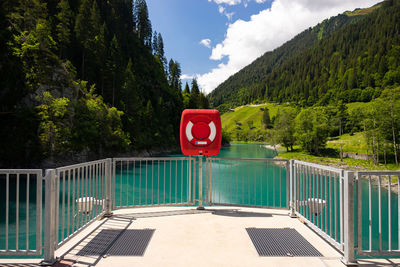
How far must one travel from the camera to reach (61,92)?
21.1 m

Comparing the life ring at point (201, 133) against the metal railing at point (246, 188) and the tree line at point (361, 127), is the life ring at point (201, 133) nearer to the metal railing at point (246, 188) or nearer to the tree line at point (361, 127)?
the metal railing at point (246, 188)

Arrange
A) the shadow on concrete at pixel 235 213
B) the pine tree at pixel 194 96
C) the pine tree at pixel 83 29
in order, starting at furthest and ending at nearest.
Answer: the pine tree at pixel 194 96 < the pine tree at pixel 83 29 < the shadow on concrete at pixel 235 213

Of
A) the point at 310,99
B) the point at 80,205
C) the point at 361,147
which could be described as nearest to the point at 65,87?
A: the point at 80,205

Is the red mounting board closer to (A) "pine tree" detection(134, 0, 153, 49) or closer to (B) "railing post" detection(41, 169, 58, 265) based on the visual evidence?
(B) "railing post" detection(41, 169, 58, 265)

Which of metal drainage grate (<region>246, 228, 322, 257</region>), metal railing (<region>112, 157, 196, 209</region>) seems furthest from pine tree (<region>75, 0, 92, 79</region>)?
metal drainage grate (<region>246, 228, 322, 257</region>)

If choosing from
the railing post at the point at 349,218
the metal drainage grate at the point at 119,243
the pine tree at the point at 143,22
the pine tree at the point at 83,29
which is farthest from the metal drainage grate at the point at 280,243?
the pine tree at the point at 143,22

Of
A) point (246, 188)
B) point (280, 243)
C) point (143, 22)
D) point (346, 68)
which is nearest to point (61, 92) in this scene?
point (246, 188)

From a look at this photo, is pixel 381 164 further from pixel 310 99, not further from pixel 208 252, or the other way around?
pixel 310 99

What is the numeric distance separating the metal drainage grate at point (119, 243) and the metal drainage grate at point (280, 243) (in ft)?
4.67

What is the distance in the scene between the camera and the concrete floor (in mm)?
2463

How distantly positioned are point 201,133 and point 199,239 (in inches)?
Answer: 74.7

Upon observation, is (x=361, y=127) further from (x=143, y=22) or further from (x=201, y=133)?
(x=143, y=22)

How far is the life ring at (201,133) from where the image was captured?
4.30 meters

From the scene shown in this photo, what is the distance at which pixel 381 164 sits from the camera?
82.6 feet
